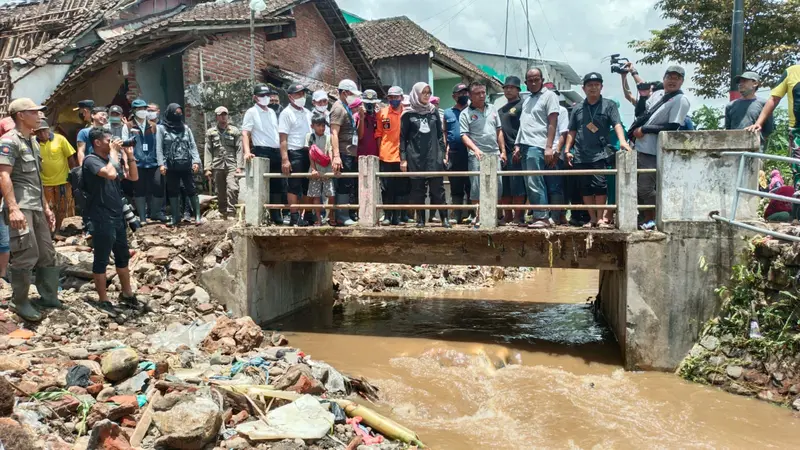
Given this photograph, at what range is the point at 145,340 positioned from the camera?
6.99 m

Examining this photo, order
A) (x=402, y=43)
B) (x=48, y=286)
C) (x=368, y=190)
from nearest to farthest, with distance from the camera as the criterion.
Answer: (x=48, y=286) < (x=368, y=190) < (x=402, y=43)

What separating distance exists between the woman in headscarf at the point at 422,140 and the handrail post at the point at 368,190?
498 mm

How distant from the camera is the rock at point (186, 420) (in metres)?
4.51

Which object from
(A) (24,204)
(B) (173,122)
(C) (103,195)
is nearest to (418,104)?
(C) (103,195)

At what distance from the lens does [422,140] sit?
27.1ft

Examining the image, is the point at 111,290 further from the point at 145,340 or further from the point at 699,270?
the point at 699,270

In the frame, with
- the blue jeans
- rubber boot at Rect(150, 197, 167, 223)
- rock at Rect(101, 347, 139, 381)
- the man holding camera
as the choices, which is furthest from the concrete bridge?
rock at Rect(101, 347, 139, 381)

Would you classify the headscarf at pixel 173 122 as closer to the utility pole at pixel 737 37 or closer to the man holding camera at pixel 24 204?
the man holding camera at pixel 24 204

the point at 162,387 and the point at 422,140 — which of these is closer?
the point at 162,387

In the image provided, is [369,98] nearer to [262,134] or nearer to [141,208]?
[262,134]

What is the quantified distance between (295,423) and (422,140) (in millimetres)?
4369

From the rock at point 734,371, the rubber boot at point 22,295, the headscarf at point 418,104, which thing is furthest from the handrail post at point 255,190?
the rock at point 734,371

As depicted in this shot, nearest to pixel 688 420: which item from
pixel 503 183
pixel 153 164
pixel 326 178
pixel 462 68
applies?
pixel 503 183

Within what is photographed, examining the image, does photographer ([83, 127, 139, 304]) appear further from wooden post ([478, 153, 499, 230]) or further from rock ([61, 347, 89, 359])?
wooden post ([478, 153, 499, 230])
